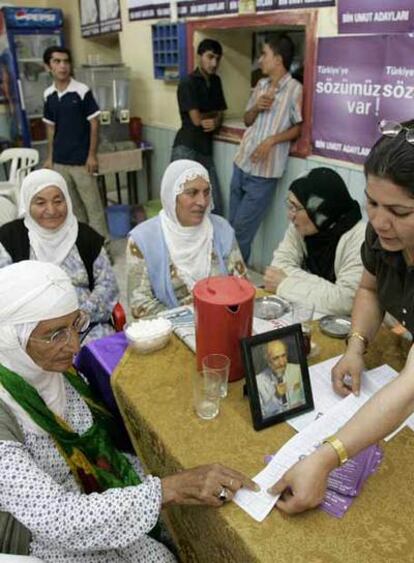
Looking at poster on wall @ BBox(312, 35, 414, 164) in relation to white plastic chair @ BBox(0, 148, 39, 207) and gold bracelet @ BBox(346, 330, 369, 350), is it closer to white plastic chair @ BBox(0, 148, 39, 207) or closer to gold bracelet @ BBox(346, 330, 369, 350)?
gold bracelet @ BBox(346, 330, 369, 350)

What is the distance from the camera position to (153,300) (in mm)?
2002

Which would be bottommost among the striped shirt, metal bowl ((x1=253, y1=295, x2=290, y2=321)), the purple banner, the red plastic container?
metal bowl ((x1=253, y1=295, x2=290, y2=321))

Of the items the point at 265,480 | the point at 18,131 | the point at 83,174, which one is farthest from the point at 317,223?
the point at 18,131

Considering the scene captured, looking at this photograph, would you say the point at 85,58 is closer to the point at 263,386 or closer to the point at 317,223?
the point at 317,223

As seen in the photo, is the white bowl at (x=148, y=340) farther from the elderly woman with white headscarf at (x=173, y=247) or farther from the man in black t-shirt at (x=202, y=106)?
the man in black t-shirt at (x=202, y=106)

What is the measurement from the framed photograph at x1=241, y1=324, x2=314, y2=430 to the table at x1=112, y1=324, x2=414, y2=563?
44mm

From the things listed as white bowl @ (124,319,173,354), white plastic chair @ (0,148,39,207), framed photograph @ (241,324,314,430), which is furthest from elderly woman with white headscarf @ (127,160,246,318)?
white plastic chair @ (0,148,39,207)

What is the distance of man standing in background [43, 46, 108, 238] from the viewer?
3.96 metres

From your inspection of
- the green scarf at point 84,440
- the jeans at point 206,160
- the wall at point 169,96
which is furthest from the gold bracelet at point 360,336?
the jeans at point 206,160

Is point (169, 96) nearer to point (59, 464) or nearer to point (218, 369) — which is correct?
point (218, 369)

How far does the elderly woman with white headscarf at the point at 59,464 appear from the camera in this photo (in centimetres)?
92

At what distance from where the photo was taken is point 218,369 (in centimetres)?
119

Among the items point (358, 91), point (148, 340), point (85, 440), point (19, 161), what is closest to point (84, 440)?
point (85, 440)

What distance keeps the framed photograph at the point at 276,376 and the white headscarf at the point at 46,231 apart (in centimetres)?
134
